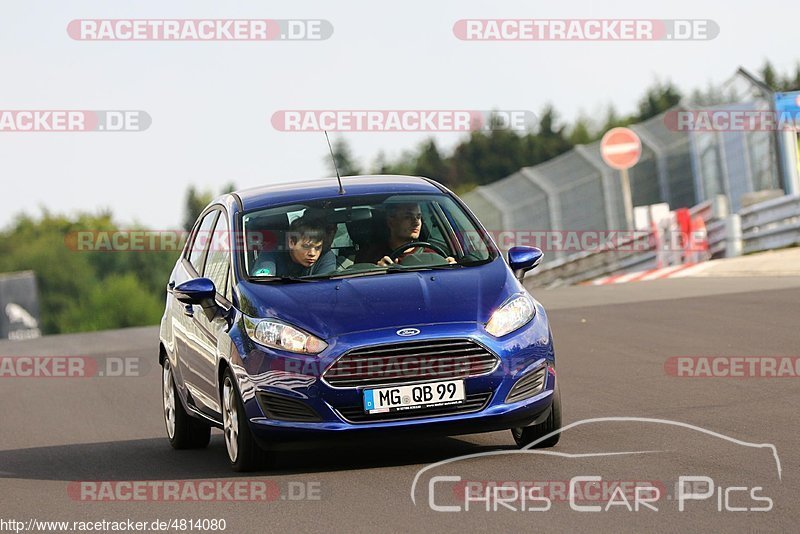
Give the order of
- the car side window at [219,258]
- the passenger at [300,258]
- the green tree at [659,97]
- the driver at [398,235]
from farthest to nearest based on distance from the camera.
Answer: the green tree at [659,97], the car side window at [219,258], the driver at [398,235], the passenger at [300,258]

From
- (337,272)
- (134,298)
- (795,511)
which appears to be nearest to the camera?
(795,511)

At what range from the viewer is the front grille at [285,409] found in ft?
27.8

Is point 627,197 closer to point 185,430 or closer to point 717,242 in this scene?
point 717,242

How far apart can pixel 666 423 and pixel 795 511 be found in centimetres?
311

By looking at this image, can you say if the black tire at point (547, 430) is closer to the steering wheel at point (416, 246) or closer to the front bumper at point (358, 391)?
the front bumper at point (358, 391)

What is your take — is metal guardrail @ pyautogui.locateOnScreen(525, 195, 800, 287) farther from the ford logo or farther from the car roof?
the ford logo

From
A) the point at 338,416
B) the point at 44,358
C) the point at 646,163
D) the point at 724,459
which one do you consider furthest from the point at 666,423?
the point at 646,163

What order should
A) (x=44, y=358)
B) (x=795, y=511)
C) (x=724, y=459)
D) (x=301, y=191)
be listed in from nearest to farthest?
(x=795, y=511), (x=724, y=459), (x=301, y=191), (x=44, y=358)

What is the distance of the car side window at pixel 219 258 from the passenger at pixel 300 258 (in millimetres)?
311

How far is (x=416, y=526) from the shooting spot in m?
6.95

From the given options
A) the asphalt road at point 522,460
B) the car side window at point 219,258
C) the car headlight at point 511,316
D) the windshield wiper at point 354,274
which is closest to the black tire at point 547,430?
the asphalt road at point 522,460

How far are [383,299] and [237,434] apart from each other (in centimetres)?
112

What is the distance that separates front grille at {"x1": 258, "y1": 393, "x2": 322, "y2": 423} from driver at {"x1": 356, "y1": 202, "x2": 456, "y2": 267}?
47.8 inches

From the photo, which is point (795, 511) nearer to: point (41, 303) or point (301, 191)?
point (301, 191)
